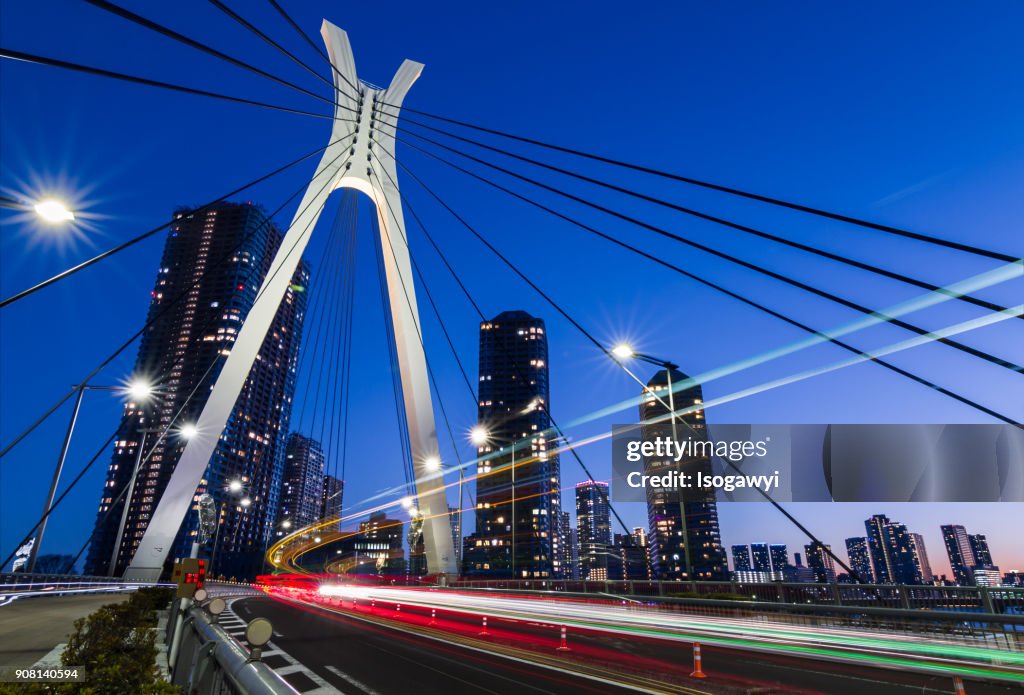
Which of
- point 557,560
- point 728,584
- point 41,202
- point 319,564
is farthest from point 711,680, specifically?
point 557,560

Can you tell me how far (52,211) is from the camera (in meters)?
8.79

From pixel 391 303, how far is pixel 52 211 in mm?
22734

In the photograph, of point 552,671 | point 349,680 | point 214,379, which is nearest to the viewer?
point 349,680

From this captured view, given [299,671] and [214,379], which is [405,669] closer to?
[299,671]

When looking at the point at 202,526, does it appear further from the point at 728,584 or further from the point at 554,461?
the point at 554,461

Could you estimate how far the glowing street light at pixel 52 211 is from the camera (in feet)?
28.5

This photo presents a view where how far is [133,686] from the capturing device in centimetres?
526

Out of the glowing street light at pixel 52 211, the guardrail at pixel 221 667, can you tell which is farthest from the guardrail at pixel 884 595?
the glowing street light at pixel 52 211

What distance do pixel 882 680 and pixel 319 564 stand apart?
465 feet

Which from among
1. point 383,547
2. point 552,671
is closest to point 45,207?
point 552,671

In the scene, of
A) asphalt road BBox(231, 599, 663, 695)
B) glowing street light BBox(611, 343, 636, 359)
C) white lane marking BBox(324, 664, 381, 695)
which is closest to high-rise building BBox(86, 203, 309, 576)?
glowing street light BBox(611, 343, 636, 359)

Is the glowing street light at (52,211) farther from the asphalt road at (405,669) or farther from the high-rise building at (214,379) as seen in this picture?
the high-rise building at (214,379)

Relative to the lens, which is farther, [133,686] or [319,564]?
[319,564]

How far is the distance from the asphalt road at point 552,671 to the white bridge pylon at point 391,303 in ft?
44.0
